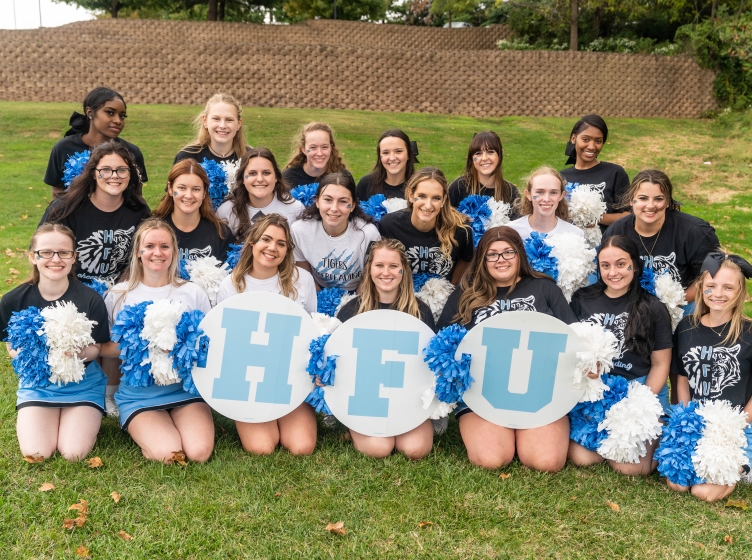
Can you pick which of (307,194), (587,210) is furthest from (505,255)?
A: (307,194)

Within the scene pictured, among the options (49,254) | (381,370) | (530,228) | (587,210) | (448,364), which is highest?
(587,210)

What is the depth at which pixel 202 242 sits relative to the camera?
4297mm

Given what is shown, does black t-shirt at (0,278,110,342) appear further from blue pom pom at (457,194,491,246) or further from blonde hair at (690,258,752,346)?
blonde hair at (690,258,752,346)

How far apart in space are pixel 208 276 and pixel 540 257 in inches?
80.1

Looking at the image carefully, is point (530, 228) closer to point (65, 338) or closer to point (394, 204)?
point (394, 204)

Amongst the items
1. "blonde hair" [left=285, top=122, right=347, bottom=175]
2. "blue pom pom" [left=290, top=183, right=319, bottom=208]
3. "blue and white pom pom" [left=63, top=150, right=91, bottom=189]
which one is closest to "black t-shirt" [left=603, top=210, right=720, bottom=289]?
"blue pom pom" [left=290, top=183, right=319, bottom=208]

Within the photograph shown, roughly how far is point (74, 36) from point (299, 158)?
1769 cm

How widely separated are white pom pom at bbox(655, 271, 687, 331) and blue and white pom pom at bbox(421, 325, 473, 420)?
4.00 feet

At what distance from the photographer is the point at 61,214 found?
13.4 ft

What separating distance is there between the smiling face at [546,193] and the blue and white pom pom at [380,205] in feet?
3.07

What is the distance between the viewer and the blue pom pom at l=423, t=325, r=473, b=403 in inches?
143

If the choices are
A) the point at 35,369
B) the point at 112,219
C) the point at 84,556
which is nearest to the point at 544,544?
the point at 84,556

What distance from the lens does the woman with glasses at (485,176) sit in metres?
4.69

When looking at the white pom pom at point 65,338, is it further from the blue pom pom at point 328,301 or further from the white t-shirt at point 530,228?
the white t-shirt at point 530,228
